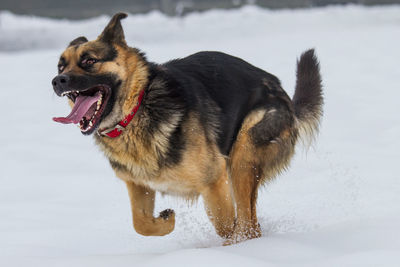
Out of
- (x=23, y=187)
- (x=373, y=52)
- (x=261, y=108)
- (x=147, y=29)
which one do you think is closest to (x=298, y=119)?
(x=261, y=108)

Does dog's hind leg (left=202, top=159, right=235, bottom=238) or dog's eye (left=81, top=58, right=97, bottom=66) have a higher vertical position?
dog's eye (left=81, top=58, right=97, bottom=66)

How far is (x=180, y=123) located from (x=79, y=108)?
62cm

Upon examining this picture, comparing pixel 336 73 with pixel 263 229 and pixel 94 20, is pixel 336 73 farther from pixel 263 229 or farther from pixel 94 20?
pixel 94 20

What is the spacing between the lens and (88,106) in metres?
3.50

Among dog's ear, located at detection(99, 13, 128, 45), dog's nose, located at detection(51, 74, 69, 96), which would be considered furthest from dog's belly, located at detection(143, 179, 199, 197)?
dog's ear, located at detection(99, 13, 128, 45)

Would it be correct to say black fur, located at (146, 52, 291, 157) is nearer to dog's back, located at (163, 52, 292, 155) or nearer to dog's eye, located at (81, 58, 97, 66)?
dog's back, located at (163, 52, 292, 155)

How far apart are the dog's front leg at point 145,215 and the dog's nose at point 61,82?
0.83 m

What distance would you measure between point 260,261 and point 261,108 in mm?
1377

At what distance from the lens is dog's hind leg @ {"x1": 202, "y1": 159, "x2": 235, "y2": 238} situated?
3.81 metres

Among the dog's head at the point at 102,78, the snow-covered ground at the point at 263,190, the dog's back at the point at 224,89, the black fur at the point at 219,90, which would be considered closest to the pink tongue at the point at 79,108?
the dog's head at the point at 102,78

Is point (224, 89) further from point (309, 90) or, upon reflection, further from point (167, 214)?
point (167, 214)

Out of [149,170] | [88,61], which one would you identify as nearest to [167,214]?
[149,170]

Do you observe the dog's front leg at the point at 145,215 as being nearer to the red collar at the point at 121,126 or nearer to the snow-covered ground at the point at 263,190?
the snow-covered ground at the point at 263,190

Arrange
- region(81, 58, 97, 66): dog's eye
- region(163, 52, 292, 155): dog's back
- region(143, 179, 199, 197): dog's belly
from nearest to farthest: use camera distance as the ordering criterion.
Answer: region(81, 58, 97, 66): dog's eye
region(143, 179, 199, 197): dog's belly
region(163, 52, 292, 155): dog's back
